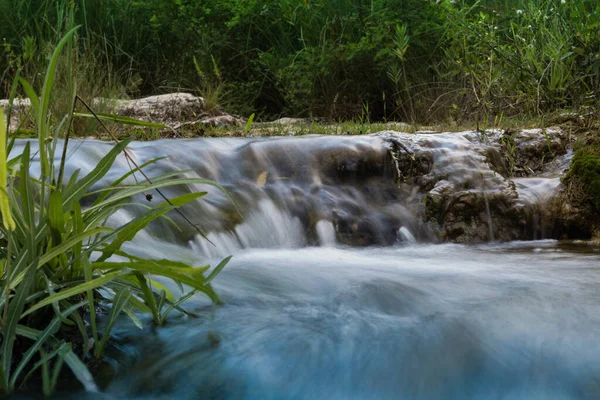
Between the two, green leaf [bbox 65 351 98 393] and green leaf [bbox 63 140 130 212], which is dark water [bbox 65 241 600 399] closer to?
green leaf [bbox 65 351 98 393]

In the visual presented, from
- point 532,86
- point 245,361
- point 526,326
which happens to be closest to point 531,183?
point 532,86

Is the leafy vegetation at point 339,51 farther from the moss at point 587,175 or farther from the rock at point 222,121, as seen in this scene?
the moss at point 587,175

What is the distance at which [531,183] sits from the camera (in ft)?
15.5

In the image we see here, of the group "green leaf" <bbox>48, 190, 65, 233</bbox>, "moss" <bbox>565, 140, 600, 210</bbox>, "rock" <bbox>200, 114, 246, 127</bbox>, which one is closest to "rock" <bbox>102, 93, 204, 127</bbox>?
"rock" <bbox>200, 114, 246, 127</bbox>

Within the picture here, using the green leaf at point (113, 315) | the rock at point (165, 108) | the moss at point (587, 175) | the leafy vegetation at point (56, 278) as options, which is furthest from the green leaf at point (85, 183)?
the rock at point (165, 108)

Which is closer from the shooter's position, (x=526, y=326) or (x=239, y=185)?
(x=526, y=326)

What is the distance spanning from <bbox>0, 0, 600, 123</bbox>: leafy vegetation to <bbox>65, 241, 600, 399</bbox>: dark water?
12.0 feet

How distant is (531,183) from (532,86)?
1754 millimetres

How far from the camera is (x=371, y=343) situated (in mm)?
1945

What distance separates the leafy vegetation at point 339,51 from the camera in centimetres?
625

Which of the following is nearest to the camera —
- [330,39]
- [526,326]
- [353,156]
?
[526,326]

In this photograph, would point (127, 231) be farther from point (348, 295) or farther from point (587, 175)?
point (587, 175)

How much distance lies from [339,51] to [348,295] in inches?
265

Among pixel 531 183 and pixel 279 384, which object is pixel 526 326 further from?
pixel 531 183
